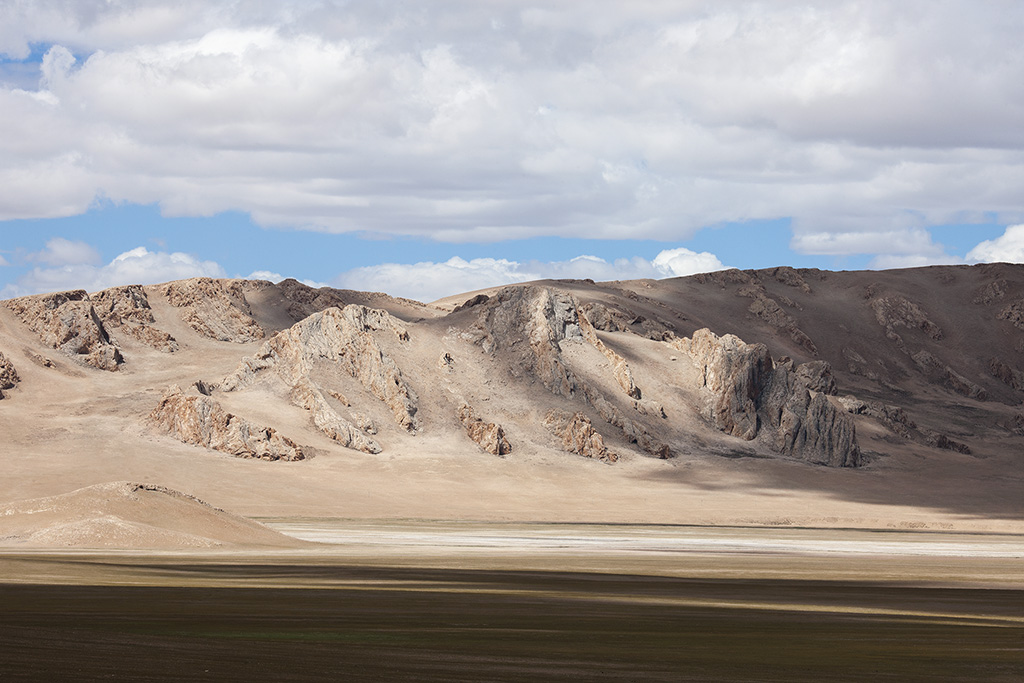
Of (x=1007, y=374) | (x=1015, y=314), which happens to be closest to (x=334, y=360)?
(x=1007, y=374)

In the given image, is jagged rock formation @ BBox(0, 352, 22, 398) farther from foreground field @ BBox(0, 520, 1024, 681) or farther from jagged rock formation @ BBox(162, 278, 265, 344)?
foreground field @ BBox(0, 520, 1024, 681)

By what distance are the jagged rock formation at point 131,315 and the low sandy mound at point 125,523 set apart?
3342 inches

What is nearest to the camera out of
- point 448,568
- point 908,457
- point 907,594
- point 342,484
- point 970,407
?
point 907,594

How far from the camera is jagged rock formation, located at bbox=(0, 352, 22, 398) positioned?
99.1 m

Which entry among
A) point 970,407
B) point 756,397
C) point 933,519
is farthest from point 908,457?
point 970,407

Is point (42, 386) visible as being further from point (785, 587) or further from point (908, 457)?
point (785, 587)

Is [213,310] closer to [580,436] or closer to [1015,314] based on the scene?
[580,436]

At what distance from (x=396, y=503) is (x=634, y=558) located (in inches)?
1432

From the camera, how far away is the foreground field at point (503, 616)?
13242mm

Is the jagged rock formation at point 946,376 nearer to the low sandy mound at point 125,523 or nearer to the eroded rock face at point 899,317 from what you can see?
the eroded rock face at point 899,317

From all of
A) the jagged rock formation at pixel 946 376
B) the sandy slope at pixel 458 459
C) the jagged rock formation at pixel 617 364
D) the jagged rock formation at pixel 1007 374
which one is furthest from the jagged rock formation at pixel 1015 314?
the jagged rock formation at pixel 617 364

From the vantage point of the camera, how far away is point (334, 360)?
99125 millimetres

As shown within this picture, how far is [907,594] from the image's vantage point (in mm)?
28375

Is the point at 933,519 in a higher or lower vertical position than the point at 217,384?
lower
